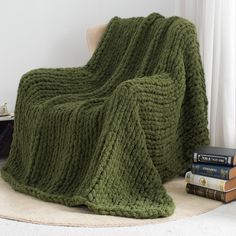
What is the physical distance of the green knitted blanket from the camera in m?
1.70

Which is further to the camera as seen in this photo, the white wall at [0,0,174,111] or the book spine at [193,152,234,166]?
the white wall at [0,0,174,111]

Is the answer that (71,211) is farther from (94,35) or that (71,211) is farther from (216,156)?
(94,35)

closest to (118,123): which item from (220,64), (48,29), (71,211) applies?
(71,211)

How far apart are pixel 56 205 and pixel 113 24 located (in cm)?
113

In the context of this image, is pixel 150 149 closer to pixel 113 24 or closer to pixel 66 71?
pixel 66 71

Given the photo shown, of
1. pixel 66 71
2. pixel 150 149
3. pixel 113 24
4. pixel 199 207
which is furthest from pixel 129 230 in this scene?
pixel 113 24

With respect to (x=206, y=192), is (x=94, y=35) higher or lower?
higher

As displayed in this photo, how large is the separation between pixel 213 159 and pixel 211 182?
0.29 ft

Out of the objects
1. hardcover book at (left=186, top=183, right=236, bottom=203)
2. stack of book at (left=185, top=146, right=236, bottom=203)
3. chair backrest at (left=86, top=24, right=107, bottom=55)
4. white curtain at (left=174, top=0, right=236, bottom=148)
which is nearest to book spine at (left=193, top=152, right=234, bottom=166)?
stack of book at (left=185, top=146, right=236, bottom=203)

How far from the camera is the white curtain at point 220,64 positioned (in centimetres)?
229

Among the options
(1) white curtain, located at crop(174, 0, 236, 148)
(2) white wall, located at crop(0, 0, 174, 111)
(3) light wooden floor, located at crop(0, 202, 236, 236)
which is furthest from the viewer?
(2) white wall, located at crop(0, 0, 174, 111)

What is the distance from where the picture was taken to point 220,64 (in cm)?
235

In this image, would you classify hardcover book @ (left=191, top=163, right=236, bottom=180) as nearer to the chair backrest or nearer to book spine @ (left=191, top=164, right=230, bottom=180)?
book spine @ (left=191, top=164, right=230, bottom=180)

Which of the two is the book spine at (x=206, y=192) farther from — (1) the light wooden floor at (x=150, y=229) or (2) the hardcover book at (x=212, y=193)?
(1) the light wooden floor at (x=150, y=229)
